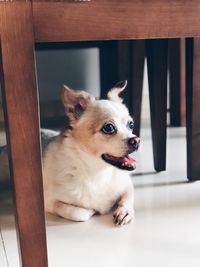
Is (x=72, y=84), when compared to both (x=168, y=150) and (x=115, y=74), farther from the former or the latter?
(x=168, y=150)

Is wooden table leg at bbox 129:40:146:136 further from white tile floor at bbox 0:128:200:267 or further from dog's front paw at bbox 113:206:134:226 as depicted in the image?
dog's front paw at bbox 113:206:134:226

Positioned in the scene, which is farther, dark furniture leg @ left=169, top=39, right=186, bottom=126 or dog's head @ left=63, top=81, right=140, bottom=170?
dark furniture leg @ left=169, top=39, right=186, bottom=126

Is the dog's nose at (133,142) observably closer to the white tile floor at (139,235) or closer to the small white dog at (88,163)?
the small white dog at (88,163)

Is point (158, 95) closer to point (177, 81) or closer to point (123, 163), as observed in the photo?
point (123, 163)

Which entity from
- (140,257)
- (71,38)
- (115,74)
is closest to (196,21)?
(71,38)

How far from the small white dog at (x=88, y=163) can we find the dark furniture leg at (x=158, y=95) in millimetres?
328

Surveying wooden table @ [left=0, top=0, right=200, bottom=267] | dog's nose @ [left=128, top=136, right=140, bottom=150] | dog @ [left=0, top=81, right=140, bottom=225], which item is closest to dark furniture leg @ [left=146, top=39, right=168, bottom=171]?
dog @ [left=0, top=81, right=140, bottom=225]

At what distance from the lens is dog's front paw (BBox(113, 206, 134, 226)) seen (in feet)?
4.16

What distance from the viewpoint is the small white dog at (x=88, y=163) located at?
1255 millimetres

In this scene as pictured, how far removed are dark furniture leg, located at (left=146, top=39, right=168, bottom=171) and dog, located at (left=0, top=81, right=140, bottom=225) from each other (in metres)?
0.33

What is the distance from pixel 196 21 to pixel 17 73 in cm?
40

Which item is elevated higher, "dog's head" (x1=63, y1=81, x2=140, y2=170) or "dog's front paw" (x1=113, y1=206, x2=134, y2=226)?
"dog's head" (x1=63, y1=81, x2=140, y2=170)

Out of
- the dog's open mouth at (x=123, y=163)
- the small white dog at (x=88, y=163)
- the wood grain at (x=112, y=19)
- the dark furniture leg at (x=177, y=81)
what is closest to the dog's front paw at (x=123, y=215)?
the small white dog at (x=88, y=163)

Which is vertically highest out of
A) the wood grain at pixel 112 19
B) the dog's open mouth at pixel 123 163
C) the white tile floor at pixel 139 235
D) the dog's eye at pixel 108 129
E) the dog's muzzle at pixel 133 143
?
the wood grain at pixel 112 19
